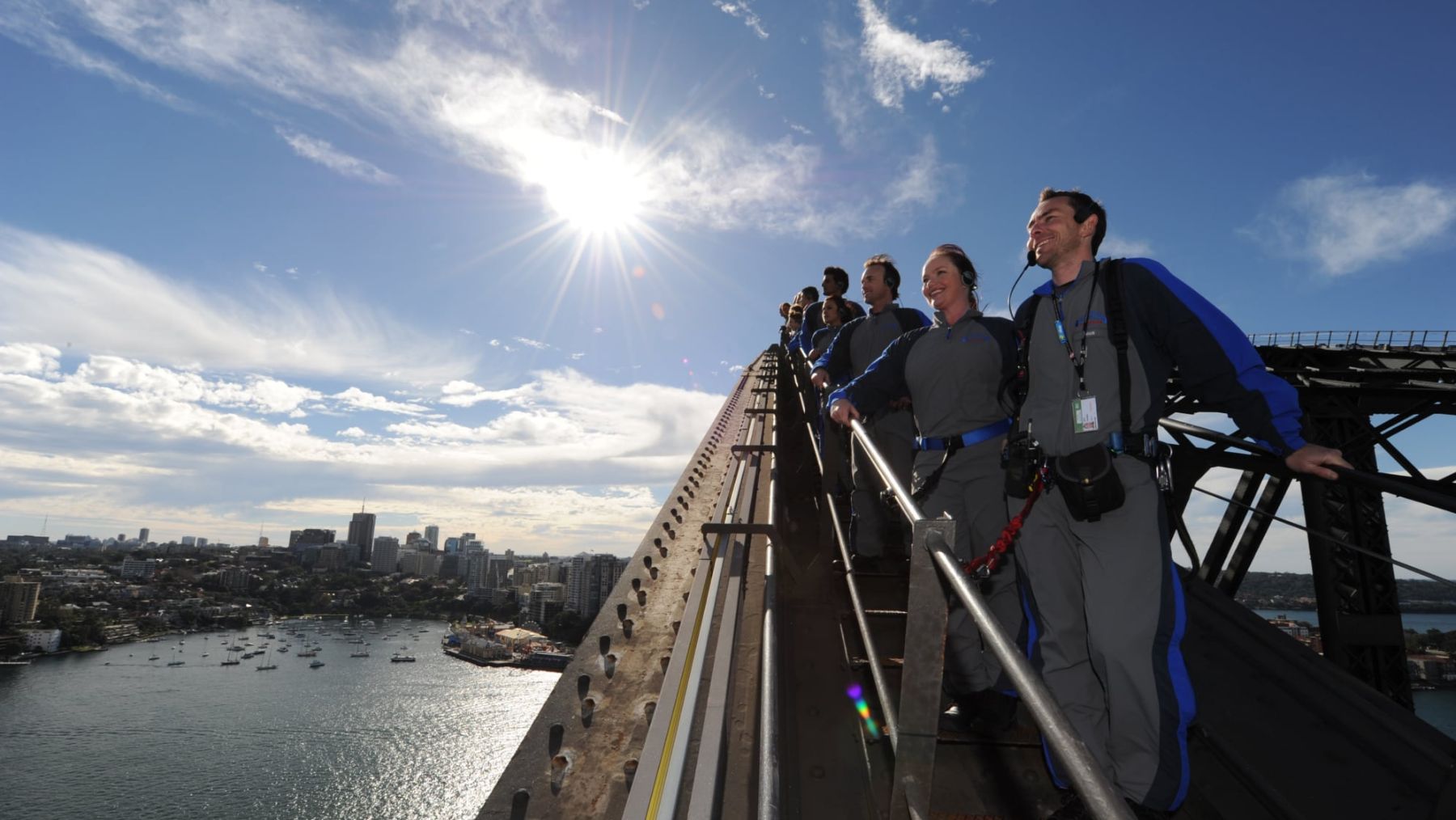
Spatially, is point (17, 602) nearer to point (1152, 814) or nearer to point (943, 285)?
point (943, 285)

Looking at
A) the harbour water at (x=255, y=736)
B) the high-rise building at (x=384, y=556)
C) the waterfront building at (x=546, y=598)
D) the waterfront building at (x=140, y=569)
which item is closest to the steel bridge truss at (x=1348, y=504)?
the harbour water at (x=255, y=736)

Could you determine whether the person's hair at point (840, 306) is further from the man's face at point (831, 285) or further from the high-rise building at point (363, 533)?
the high-rise building at point (363, 533)

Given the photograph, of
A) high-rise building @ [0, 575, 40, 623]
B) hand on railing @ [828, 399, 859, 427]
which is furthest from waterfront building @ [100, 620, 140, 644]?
hand on railing @ [828, 399, 859, 427]

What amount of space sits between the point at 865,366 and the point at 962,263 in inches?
71.5

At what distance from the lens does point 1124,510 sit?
6.87 ft

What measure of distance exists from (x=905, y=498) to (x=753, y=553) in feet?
9.10

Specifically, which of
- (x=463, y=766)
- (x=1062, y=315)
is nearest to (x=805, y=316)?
(x=1062, y=315)

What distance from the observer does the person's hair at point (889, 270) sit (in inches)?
195

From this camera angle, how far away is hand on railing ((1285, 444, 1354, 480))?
1.84 metres

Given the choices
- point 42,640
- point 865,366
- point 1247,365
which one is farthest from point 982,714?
point 42,640

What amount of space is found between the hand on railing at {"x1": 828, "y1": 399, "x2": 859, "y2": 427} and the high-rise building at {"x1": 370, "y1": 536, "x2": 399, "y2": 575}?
15474 cm

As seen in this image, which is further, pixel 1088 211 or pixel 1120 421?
pixel 1088 211

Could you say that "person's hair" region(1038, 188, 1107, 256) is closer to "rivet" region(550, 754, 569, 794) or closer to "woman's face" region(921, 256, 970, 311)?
"woman's face" region(921, 256, 970, 311)

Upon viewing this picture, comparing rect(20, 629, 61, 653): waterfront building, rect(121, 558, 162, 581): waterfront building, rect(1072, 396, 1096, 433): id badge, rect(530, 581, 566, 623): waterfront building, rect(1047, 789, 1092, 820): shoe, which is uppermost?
rect(1072, 396, 1096, 433): id badge
